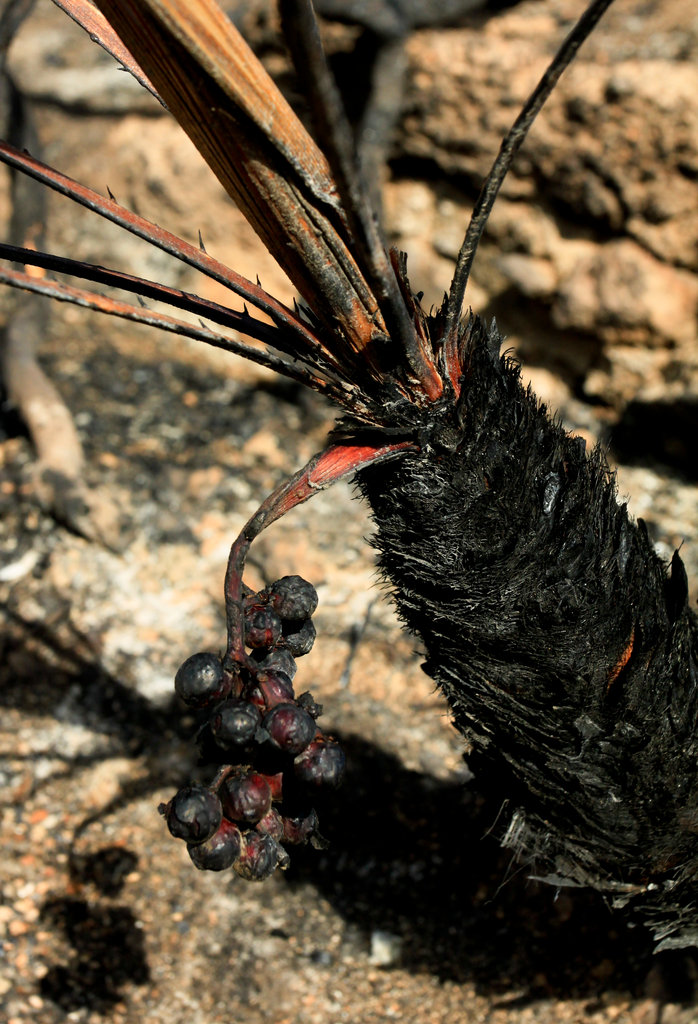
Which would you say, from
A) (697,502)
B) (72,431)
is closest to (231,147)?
(72,431)

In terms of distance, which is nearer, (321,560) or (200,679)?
(200,679)

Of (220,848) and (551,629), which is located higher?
(551,629)

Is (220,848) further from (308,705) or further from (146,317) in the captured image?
(146,317)

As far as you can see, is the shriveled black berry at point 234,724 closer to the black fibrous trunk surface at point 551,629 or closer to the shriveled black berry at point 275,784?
the shriveled black berry at point 275,784

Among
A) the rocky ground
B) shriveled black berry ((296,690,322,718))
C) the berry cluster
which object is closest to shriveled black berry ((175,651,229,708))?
the berry cluster

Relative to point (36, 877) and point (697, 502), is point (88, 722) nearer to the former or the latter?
point (36, 877)

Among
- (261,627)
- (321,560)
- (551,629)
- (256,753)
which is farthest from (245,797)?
(321,560)
